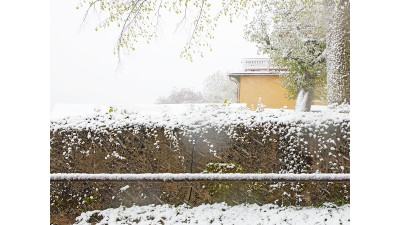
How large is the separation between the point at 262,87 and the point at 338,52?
714mm

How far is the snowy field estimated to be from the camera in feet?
6.75

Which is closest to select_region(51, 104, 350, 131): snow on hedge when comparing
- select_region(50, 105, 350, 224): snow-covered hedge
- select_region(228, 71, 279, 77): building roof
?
select_region(50, 105, 350, 224): snow-covered hedge

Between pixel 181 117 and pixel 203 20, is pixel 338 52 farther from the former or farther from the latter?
pixel 181 117

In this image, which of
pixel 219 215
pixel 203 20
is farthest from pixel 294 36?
pixel 219 215

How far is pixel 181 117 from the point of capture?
228 centimetres

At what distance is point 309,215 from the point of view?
2100 millimetres

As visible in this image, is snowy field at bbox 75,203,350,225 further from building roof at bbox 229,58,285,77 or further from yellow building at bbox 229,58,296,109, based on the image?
building roof at bbox 229,58,285,77

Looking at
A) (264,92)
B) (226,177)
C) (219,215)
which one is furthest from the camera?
(264,92)

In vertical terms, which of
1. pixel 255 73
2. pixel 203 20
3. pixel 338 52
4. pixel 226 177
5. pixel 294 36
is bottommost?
pixel 226 177

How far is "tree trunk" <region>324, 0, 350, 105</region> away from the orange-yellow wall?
14.5 inches
